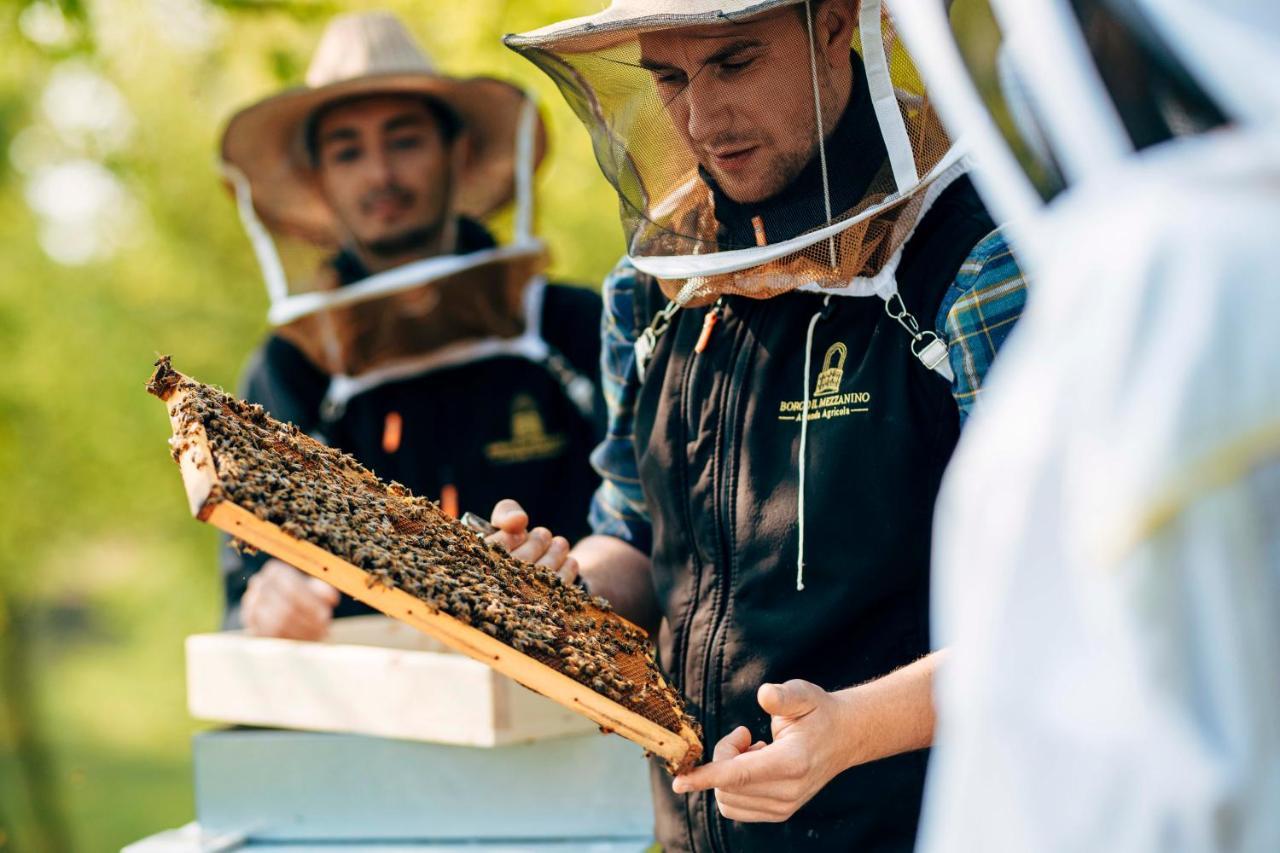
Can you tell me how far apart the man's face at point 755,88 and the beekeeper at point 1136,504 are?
44.6 inches

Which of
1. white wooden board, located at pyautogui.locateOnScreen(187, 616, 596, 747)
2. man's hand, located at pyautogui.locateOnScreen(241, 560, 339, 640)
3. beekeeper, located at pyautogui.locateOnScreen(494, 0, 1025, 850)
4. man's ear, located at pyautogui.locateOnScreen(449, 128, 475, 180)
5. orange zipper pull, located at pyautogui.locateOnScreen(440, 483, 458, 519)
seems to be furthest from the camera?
man's ear, located at pyautogui.locateOnScreen(449, 128, 475, 180)

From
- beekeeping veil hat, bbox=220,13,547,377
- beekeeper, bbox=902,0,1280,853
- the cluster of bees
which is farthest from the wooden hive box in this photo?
beekeeping veil hat, bbox=220,13,547,377

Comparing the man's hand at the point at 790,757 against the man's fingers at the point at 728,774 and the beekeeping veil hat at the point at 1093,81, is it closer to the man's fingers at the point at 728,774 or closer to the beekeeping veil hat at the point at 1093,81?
the man's fingers at the point at 728,774

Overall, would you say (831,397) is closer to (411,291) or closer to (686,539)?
(686,539)

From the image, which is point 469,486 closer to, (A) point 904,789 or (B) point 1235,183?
(A) point 904,789

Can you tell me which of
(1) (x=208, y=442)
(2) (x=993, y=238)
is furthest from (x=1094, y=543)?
(1) (x=208, y=442)

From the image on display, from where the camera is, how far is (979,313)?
6.91ft

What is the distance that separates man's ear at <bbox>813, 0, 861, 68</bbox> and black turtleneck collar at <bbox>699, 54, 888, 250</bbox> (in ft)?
0.11

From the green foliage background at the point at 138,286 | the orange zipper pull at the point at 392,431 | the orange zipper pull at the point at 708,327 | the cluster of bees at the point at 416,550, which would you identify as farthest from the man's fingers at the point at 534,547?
the green foliage background at the point at 138,286

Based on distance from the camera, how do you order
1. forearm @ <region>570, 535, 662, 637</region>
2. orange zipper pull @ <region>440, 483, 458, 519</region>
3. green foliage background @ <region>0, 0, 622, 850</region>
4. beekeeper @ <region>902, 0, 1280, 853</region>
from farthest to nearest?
green foliage background @ <region>0, 0, 622, 850</region>
orange zipper pull @ <region>440, 483, 458, 519</region>
forearm @ <region>570, 535, 662, 637</region>
beekeeper @ <region>902, 0, 1280, 853</region>

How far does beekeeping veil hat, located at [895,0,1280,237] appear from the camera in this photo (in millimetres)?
1087

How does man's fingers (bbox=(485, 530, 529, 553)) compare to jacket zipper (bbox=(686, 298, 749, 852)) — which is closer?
jacket zipper (bbox=(686, 298, 749, 852))

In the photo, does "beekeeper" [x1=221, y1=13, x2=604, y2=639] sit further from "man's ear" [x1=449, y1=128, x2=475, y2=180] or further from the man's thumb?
the man's thumb

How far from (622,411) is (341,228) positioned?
2404 mm
